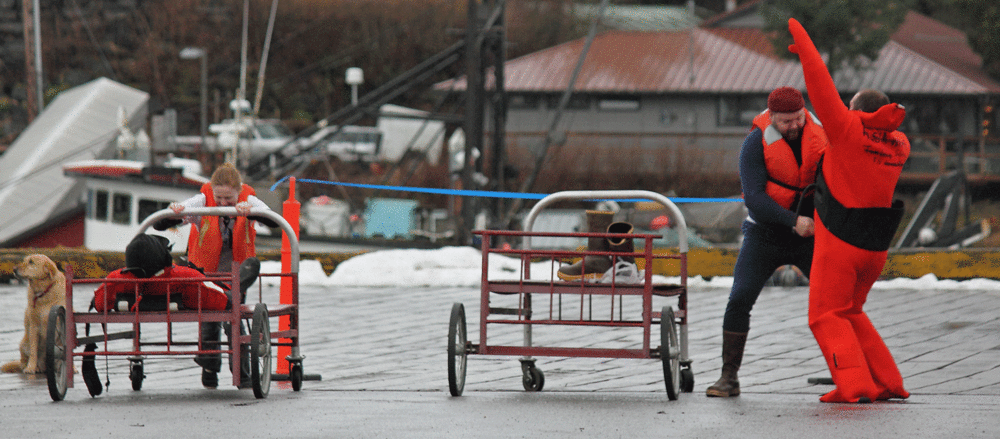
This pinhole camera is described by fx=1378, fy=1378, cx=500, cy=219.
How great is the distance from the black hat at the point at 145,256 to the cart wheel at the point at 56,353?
0.40 meters

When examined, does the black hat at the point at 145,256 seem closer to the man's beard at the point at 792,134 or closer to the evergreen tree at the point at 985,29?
the man's beard at the point at 792,134

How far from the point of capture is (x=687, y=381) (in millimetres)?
7344

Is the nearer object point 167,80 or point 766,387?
point 766,387

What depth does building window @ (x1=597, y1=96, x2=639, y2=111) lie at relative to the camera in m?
45.7

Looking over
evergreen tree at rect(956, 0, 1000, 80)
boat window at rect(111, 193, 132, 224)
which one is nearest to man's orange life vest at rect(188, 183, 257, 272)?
boat window at rect(111, 193, 132, 224)

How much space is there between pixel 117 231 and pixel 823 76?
77.0ft

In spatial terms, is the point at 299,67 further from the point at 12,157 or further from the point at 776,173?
the point at 776,173

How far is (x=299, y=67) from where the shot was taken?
53.6 meters

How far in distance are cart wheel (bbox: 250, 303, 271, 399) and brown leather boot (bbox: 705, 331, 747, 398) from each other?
7.47ft

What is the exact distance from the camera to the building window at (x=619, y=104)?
45688 mm

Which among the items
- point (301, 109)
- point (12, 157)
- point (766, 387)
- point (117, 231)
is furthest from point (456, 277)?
point (301, 109)

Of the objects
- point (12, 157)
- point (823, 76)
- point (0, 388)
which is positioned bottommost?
point (12, 157)

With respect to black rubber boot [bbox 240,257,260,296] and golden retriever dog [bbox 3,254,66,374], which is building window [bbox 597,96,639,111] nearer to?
golden retriever dog [bbox 3,254,66,374]

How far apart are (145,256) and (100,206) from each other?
2274cm
